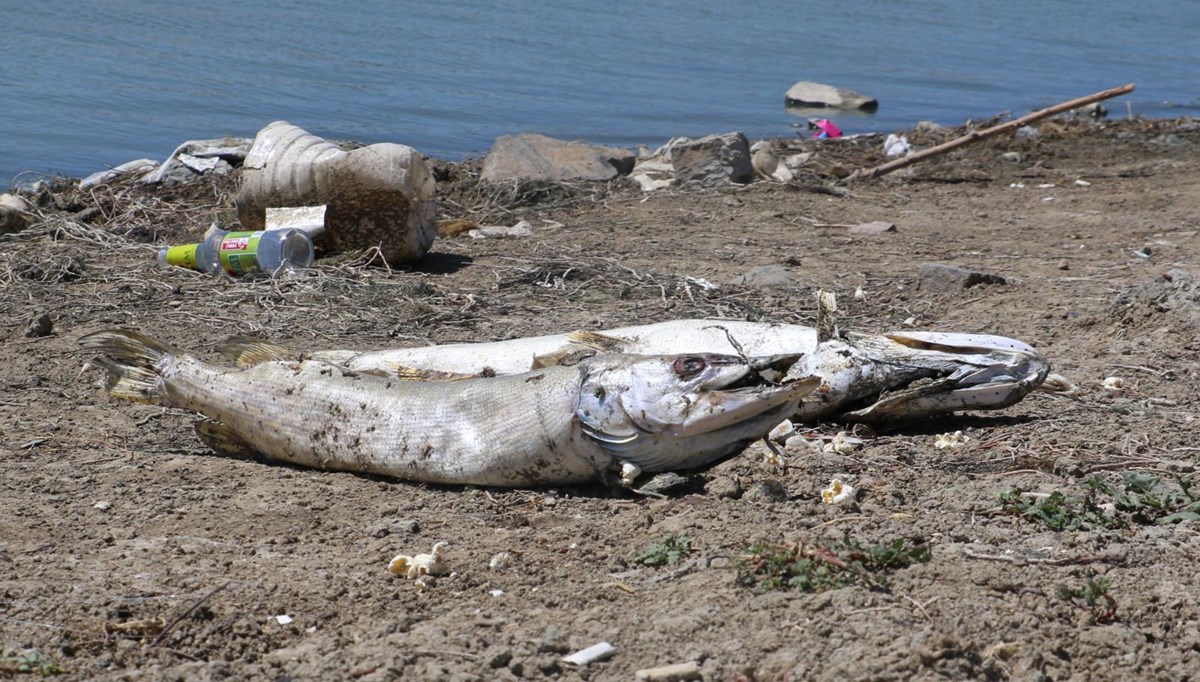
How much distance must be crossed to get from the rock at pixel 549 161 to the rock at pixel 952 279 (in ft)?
14.7

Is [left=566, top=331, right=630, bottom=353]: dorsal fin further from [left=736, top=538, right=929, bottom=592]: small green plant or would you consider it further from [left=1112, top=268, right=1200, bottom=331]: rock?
[left=1112, top=268, right=1200, bottom=331]: rock

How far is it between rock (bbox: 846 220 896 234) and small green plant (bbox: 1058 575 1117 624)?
6.93 metres

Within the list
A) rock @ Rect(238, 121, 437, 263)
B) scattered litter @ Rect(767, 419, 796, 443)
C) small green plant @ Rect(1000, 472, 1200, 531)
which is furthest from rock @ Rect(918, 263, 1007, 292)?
small green plant @ Rect(1000, 472, 1200, 531)

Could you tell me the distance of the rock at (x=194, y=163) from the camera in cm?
1086

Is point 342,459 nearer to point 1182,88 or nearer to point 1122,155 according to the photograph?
point 1122,155

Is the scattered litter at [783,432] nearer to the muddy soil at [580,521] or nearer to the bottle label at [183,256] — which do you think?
the muddy soil at [580,521]

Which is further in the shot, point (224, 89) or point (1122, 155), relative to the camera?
point (224, 89)

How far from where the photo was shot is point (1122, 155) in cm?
1418

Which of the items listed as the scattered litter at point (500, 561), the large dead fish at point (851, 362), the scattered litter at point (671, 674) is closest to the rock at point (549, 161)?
the large dead fish at point (851, 362)

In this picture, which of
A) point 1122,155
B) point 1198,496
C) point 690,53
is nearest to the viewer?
point 1198,496

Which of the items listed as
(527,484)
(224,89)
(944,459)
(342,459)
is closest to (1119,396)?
(944,459)

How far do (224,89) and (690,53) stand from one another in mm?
10007

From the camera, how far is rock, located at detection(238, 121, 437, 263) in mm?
8656

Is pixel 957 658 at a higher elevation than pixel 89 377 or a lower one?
higher
